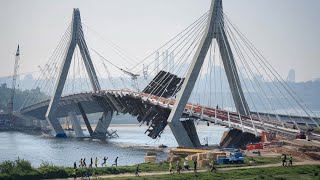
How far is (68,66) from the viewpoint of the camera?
167 meters

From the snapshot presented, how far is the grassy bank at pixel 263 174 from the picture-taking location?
57.7 metres

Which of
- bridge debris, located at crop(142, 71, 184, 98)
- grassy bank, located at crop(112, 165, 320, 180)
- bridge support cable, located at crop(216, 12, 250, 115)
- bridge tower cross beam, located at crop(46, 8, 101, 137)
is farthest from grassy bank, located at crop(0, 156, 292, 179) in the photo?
bridge tower cross beam, located at crop(46, 8, 101, 137)

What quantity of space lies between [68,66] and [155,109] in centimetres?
5246

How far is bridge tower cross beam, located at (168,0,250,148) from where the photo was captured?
104m

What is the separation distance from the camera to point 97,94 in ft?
513

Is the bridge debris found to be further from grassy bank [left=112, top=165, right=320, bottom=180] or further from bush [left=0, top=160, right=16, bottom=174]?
bush [left=0, top=160, right=16, bottom=174]

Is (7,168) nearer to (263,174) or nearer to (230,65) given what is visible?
(263,174)

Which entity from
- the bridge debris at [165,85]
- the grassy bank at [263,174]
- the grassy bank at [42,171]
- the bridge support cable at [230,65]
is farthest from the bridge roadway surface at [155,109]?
the grassy bank at [42,171]

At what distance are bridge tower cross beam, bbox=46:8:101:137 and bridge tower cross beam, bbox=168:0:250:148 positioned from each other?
60.1 m

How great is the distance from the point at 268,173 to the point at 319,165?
928cm

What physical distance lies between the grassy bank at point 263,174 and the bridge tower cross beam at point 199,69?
131 feet

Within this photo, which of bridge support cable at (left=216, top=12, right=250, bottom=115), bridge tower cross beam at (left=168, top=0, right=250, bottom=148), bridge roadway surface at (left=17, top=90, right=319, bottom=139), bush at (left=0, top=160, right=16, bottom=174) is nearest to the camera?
bush at (left=0, top=160, right=16, bottom=174)

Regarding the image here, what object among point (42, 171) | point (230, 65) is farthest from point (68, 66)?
point (42, 171)

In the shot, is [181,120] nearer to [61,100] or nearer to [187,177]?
[187,177]
